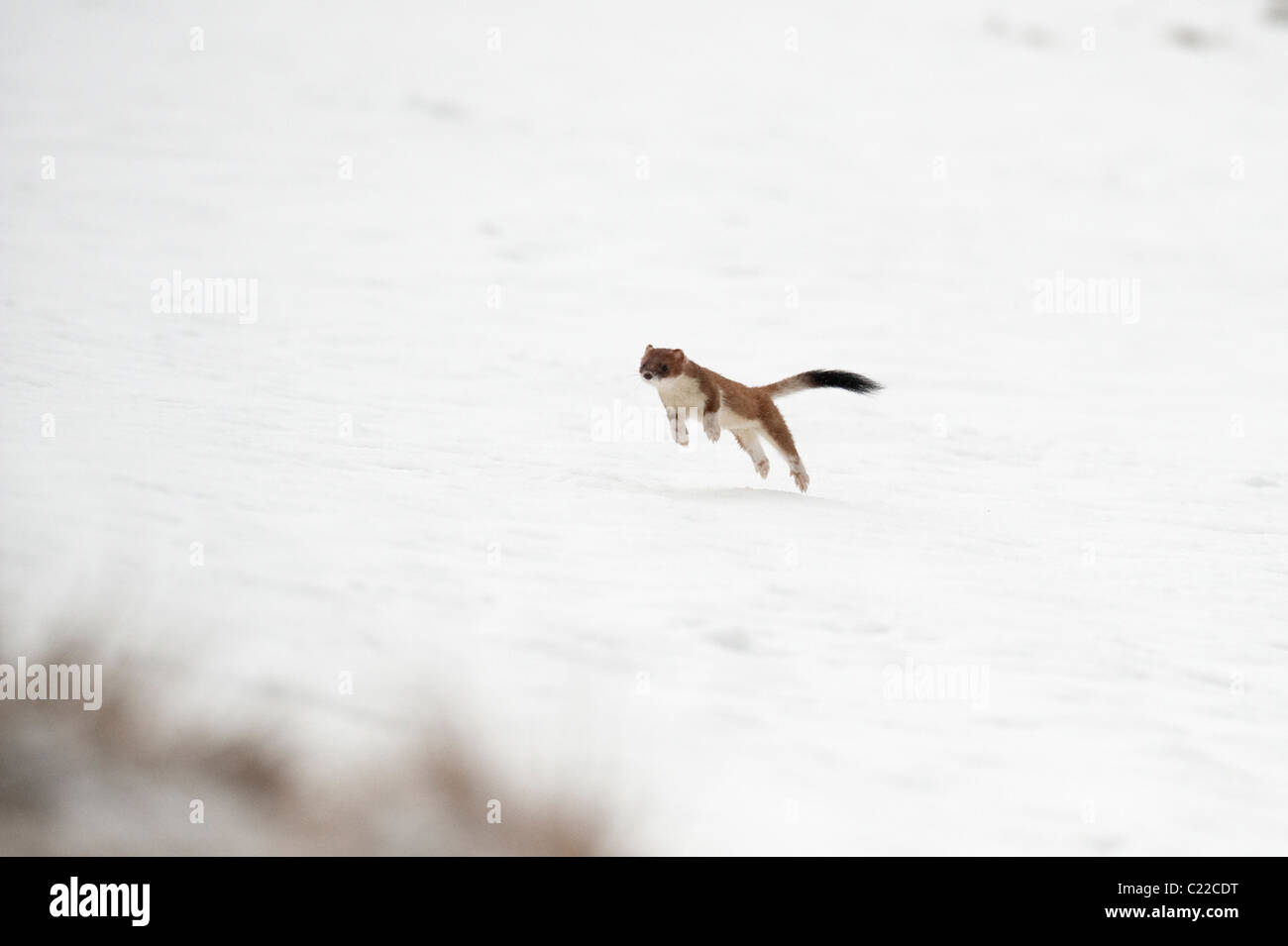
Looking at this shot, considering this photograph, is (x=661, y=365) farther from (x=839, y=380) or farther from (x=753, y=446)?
(x=839, y=380)

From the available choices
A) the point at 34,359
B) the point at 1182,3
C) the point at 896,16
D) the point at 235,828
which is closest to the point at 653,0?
the point at 896,16

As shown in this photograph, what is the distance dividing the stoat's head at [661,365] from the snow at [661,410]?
0.77 meters

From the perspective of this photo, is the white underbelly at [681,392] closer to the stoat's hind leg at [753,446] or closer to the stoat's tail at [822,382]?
the stoat's hind leg at [753,446]

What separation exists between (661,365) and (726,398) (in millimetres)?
619

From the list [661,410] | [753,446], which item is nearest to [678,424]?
[753,446]

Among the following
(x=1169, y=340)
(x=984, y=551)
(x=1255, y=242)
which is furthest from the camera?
(x=1255, y=242)

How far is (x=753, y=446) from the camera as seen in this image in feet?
27.9

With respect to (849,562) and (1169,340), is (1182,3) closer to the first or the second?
(1169,340)

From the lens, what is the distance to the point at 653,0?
1001 inches

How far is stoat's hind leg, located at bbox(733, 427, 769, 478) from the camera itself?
328 inches

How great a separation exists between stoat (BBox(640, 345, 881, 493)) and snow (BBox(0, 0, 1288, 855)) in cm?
34

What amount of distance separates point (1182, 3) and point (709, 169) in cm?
1146

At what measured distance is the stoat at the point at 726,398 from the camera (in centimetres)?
739

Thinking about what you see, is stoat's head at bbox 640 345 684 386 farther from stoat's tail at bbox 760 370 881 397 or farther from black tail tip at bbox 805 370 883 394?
black tail tip at bbox 805 370 883 394
